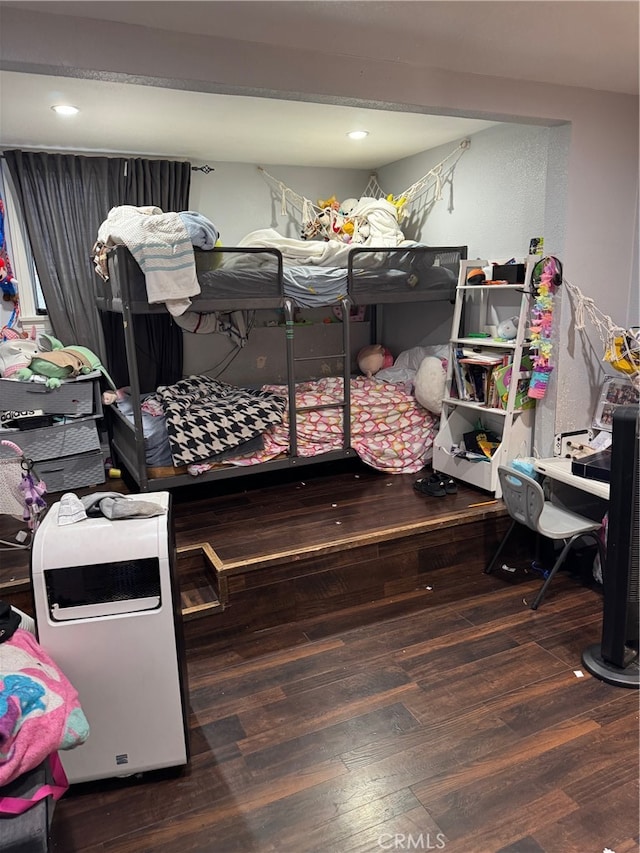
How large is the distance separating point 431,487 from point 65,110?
2.97 m

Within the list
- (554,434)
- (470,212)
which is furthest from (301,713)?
(470,212)

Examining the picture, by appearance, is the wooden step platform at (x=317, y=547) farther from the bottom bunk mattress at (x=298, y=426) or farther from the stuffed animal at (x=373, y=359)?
the stuffed animal at (x=373, y=359)

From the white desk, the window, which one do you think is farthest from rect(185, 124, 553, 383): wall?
the white desk

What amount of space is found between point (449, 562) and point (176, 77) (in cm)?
262

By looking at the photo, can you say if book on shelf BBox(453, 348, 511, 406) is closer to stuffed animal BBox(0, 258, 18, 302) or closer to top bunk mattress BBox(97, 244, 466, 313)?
top bunk mattress BBox(97, 244, 466, 313)

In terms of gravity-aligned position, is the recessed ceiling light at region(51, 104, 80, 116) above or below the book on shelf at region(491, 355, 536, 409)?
above

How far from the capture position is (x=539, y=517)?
287 centimetres

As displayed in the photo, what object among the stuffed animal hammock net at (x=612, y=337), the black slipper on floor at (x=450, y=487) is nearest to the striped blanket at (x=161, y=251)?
the black slipper on floor at (x=450, y=487)

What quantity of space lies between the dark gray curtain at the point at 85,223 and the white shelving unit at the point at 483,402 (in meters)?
2.15

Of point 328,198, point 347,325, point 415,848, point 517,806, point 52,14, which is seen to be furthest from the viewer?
point 328,198

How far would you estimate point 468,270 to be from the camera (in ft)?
12.7

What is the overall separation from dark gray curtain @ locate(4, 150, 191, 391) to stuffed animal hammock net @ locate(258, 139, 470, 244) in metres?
0.88

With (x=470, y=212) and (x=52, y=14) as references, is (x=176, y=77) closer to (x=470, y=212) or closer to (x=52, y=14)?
(x=52, y=14)

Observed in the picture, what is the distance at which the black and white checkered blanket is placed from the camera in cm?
351
